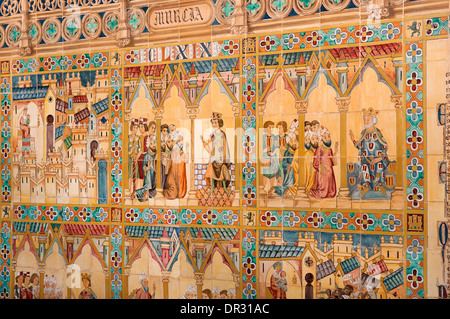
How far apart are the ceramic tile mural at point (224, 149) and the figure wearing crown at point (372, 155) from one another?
0.5 inches

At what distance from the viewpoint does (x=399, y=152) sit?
345 cm

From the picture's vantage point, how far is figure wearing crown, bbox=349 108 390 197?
137 inches

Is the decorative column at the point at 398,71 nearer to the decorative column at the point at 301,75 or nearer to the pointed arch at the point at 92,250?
the decorative column at the point at 301,75

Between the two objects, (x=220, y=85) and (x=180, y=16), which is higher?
(x=180, y=16)

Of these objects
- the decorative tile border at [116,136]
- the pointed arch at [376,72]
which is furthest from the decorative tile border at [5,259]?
the pointed arch at [376,72]

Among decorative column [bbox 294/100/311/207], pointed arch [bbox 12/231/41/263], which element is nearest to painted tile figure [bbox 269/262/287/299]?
decorative column [bbox 294/100/311/207]

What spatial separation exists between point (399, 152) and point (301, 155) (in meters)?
0.65

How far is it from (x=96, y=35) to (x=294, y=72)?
1652 millimetres

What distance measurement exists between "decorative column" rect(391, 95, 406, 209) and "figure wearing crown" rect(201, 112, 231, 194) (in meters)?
1.17

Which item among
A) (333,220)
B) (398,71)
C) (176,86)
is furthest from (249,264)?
(398,71)

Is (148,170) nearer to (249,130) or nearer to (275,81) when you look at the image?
(249,130)

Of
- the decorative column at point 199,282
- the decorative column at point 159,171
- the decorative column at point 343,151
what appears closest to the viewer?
the decorative column at point 343,151

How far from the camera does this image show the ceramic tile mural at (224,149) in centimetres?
344

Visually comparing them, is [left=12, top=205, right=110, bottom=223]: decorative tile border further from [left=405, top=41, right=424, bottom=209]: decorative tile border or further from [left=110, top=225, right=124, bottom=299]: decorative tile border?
[left=405, top=41, right=424, bottom=209]: decorative tile border
